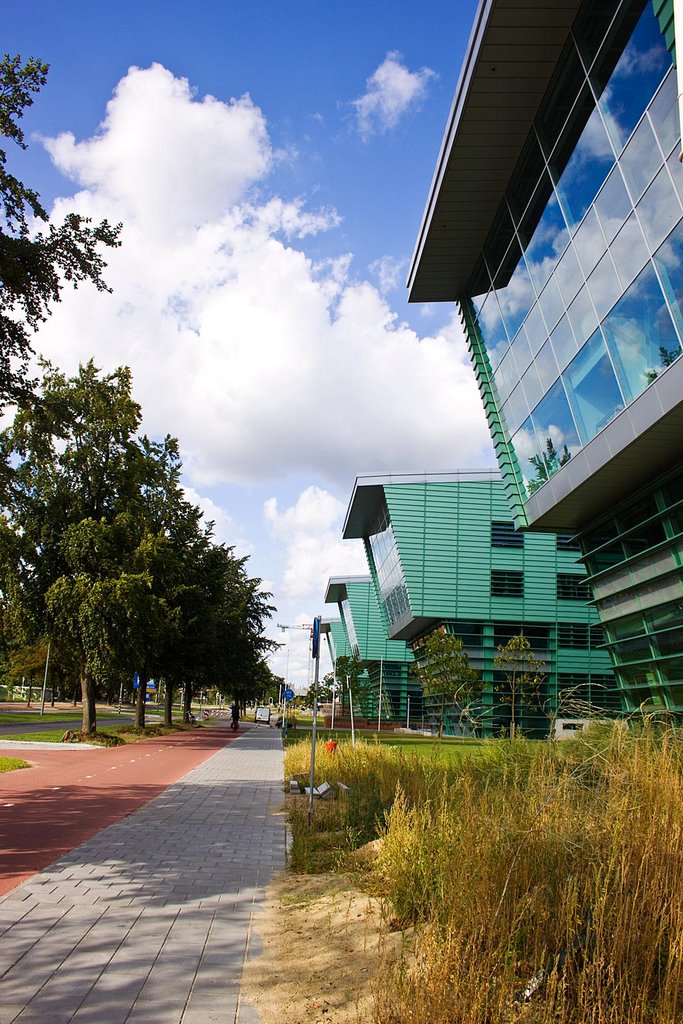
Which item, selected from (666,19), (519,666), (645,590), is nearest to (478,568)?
(519,666)

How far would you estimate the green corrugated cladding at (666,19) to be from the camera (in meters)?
13.8

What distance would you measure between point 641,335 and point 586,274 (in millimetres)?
2460

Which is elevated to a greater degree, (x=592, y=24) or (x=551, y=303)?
(x=592, y=24)

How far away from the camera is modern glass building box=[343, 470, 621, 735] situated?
55.9 metres

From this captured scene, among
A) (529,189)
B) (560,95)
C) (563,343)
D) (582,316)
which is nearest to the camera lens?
(582,316)

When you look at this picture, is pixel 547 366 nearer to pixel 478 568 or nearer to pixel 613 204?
pixel 613 204

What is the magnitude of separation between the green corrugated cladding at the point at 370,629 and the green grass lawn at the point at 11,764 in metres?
61.9

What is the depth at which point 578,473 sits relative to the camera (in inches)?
796

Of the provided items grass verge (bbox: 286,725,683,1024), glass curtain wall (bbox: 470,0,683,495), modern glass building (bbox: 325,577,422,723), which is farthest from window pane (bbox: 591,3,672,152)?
modern glass building (bbox: 325,577,422,723)

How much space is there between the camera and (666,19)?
551 inches

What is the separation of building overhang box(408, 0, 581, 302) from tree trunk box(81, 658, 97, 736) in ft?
62.3

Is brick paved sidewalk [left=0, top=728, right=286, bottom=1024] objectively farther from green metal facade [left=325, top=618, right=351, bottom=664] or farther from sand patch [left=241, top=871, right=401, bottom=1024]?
green metal facade [left=325, top=618, right=351, bottom=664]

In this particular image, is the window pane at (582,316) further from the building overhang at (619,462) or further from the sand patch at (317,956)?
the sand patch at (317,956)

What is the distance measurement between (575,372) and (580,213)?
334 centimetres
